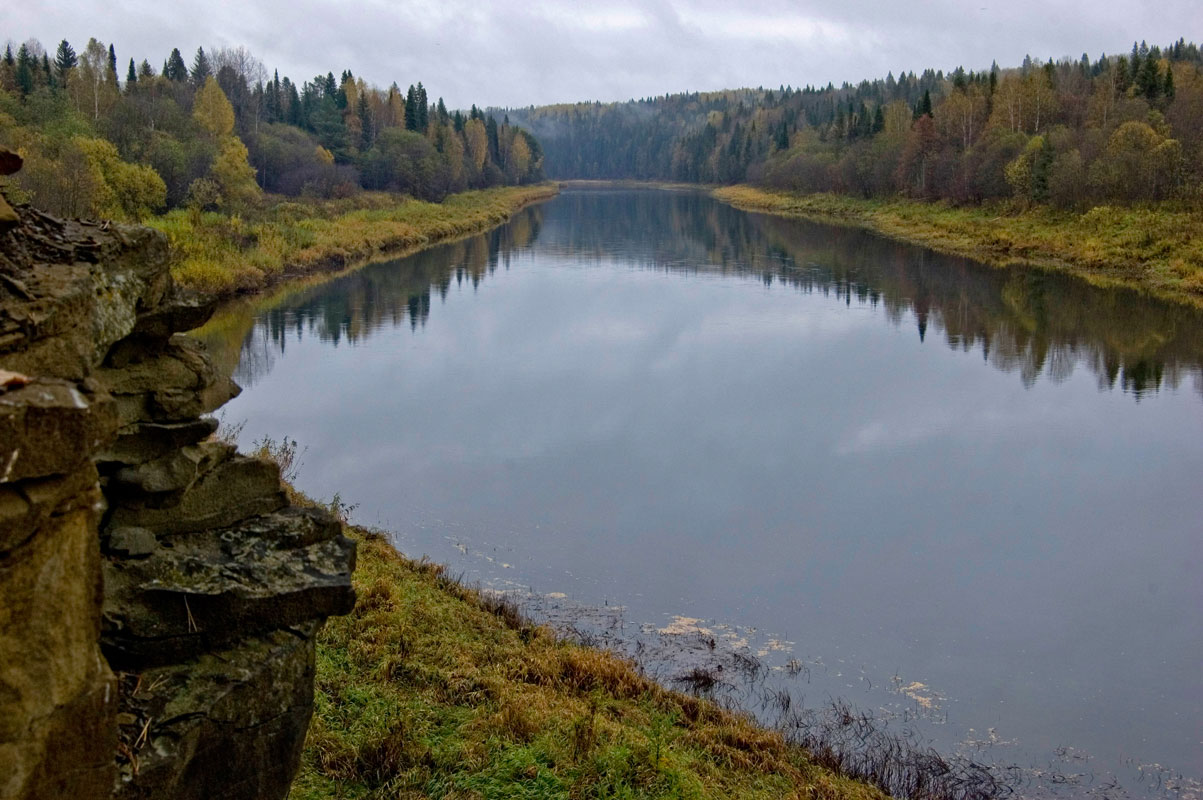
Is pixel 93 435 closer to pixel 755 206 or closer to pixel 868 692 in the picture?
pixel 868 692

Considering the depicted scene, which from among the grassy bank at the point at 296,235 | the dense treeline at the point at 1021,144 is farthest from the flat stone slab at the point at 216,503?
the dense treeline at the point at 1021,144

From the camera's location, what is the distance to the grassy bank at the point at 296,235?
30250 mm

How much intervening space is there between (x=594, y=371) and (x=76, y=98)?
146 feet

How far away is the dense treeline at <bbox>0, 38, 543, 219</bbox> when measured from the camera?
112 ft

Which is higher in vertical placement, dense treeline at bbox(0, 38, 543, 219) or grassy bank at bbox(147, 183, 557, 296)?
dense treeline at bbox(0, 38, 543, 219)

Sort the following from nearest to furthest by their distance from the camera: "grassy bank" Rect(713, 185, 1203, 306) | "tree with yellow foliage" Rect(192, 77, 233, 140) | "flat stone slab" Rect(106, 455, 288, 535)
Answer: "flat stone slab" Rect(106, 455, 288, 535) → "grassy bank" Rect(713, 185, 1203, 306) → "tree with yellow foliage" Rect(192, 77, 233, 140)

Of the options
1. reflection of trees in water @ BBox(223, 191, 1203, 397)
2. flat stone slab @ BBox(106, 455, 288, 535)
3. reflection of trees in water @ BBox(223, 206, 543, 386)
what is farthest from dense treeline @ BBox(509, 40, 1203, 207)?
flat stone slab @ BBox(106, 455, 288, 535)

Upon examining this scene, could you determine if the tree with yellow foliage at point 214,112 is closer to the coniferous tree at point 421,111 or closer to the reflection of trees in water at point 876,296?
the reflection of trees in water at point 876,296

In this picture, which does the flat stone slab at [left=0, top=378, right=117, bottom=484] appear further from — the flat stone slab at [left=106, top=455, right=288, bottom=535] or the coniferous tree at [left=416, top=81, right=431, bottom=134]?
the coniferous tree at [left=416, top=81, right=431, bottom=134]

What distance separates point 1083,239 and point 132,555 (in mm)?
42143

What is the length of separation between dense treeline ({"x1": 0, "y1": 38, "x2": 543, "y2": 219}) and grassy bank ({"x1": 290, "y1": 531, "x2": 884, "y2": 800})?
58.4 ft

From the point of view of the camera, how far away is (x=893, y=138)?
74250 mm

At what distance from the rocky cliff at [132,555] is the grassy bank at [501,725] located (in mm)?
1006

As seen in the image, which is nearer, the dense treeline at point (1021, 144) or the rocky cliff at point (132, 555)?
the rocky cliff at point (132, 555)
